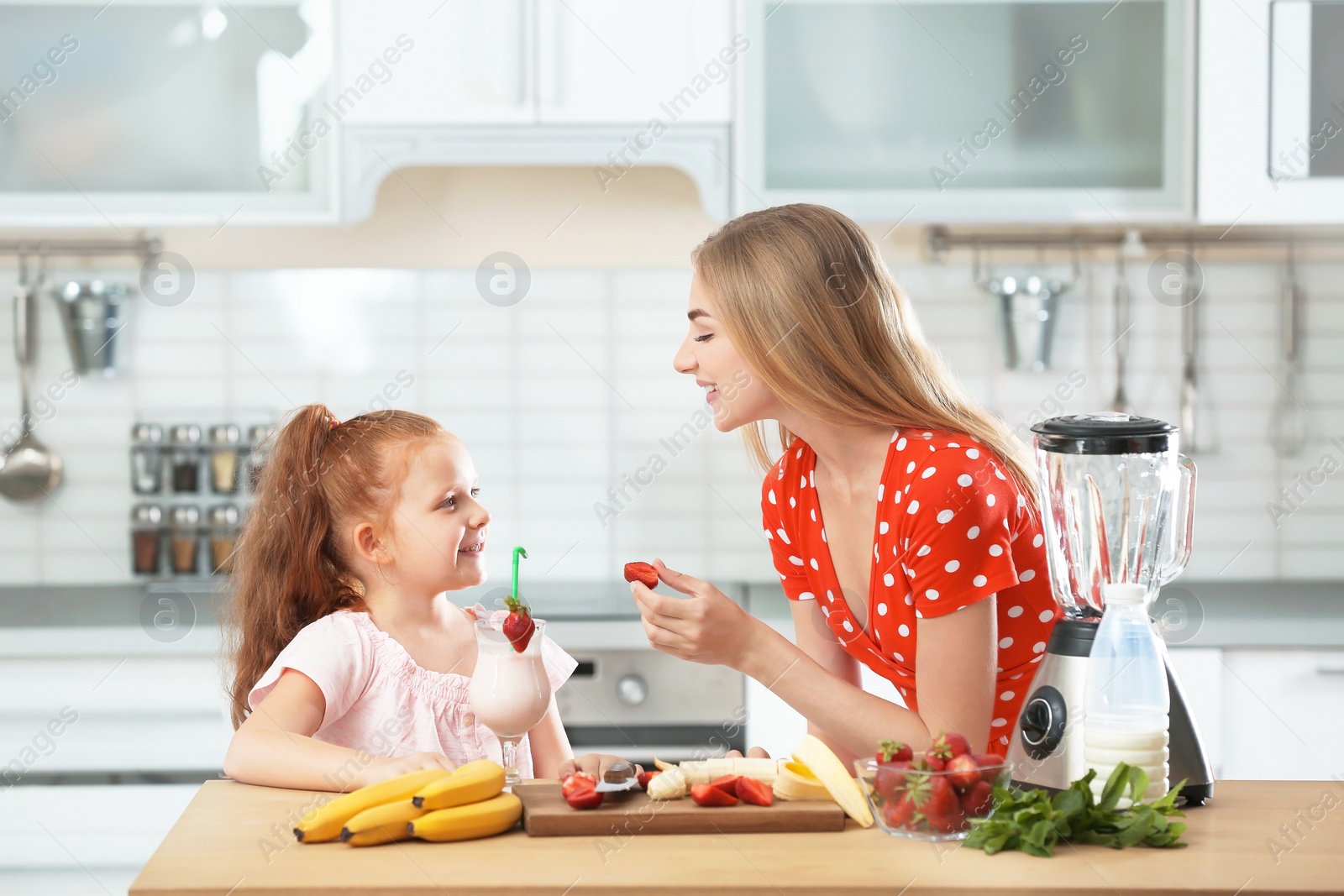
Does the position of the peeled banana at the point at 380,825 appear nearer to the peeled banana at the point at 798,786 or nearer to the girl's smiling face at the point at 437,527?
the peeled banana at the point at 798,786

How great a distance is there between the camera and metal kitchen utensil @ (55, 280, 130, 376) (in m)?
2.68

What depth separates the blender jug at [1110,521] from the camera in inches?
50.1

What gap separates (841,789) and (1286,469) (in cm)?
205

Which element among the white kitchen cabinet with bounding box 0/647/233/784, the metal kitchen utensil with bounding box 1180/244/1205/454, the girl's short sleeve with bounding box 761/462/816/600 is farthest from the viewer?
the metal kitchen utensil with bounding box 1180/244/1205/454

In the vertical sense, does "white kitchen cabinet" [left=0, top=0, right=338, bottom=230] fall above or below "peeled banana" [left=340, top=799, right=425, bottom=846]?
above

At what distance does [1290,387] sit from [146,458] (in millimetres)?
2460

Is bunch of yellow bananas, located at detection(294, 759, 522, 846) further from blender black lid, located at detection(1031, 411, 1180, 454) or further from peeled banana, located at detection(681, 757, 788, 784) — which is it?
blender black lid, located at detection(1031, 411, 1180, 454)

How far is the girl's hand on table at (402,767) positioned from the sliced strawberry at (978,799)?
0.45 meters

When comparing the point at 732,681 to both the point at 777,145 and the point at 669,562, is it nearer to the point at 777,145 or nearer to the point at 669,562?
the point at 669,562

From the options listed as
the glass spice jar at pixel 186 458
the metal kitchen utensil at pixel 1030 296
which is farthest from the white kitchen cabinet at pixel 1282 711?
the glass spice jar at pixel 186 458

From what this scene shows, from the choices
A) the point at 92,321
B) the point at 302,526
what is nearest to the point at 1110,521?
the point at 302,526

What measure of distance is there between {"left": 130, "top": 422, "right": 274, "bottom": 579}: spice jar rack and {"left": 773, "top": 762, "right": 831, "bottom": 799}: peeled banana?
1.82 meters

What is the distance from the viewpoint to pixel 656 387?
2.78m

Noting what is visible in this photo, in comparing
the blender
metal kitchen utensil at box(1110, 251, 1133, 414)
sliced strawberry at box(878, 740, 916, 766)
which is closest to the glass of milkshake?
sliced strawberry at box(878, 740, 916, 766)
